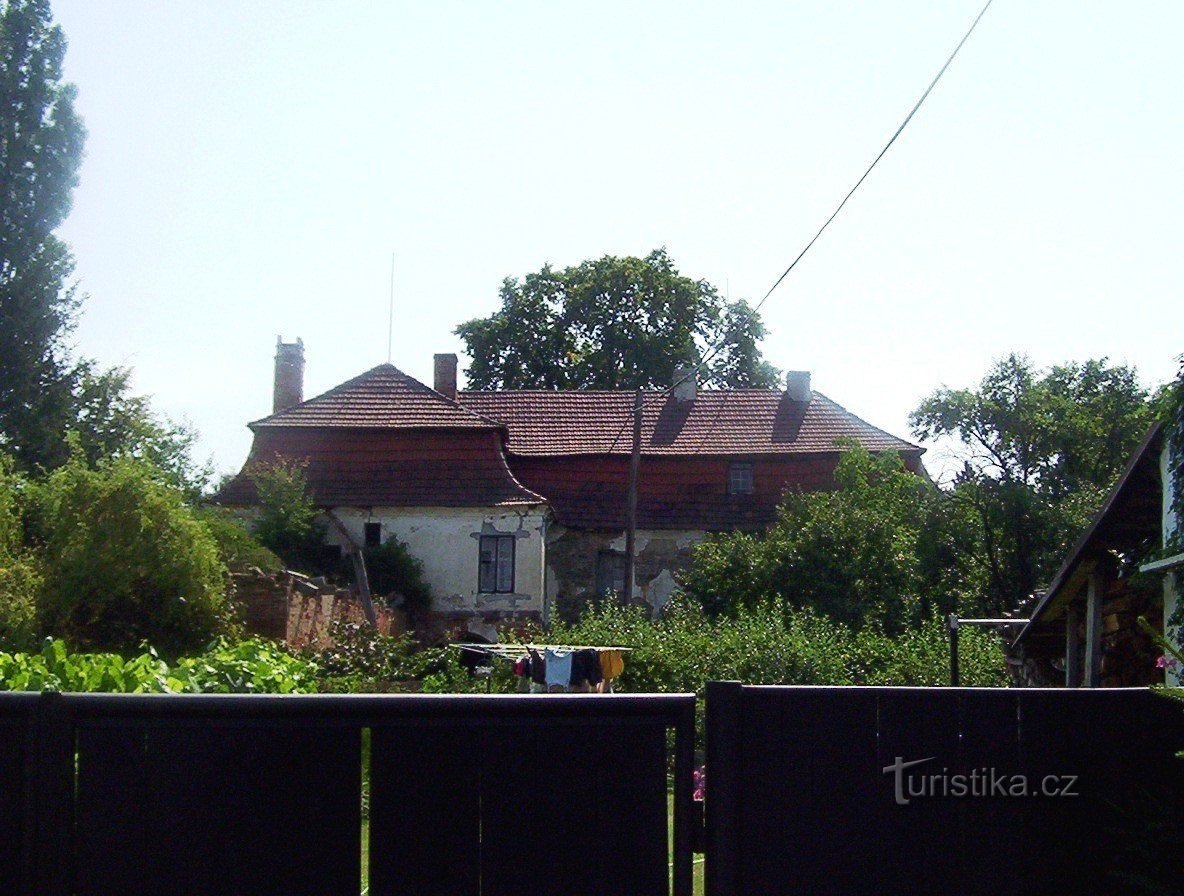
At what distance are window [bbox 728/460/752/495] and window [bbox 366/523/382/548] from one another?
10031mm

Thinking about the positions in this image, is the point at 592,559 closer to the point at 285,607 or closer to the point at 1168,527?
the point at 285,607

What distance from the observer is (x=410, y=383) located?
37844mm

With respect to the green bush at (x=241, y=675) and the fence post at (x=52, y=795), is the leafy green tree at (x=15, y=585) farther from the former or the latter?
the fence post at (x=52, y=795)

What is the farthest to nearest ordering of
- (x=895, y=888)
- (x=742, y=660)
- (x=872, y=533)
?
(x=872, y=533), (x=742, y=660), (x=895, y=888)

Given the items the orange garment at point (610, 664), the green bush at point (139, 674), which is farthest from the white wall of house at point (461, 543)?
the green bush at point (139, 674)

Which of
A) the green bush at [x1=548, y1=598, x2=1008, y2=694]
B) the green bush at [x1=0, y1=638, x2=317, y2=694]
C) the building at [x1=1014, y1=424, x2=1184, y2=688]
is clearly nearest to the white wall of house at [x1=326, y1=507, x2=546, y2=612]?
the green bush at [x1=548, y1=598, x2=1008, y2=694]

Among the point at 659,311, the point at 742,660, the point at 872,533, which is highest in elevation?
the point at 659,311

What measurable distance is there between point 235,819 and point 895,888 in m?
2.18

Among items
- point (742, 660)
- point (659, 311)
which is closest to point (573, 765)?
point (742, 660)

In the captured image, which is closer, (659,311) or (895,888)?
(895,888)

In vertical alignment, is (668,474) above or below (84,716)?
above

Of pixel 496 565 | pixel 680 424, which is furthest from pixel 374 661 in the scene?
pixel 680 424

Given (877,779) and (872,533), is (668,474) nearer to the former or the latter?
(872,533)

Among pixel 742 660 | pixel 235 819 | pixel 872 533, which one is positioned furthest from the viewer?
pixel 872 533
